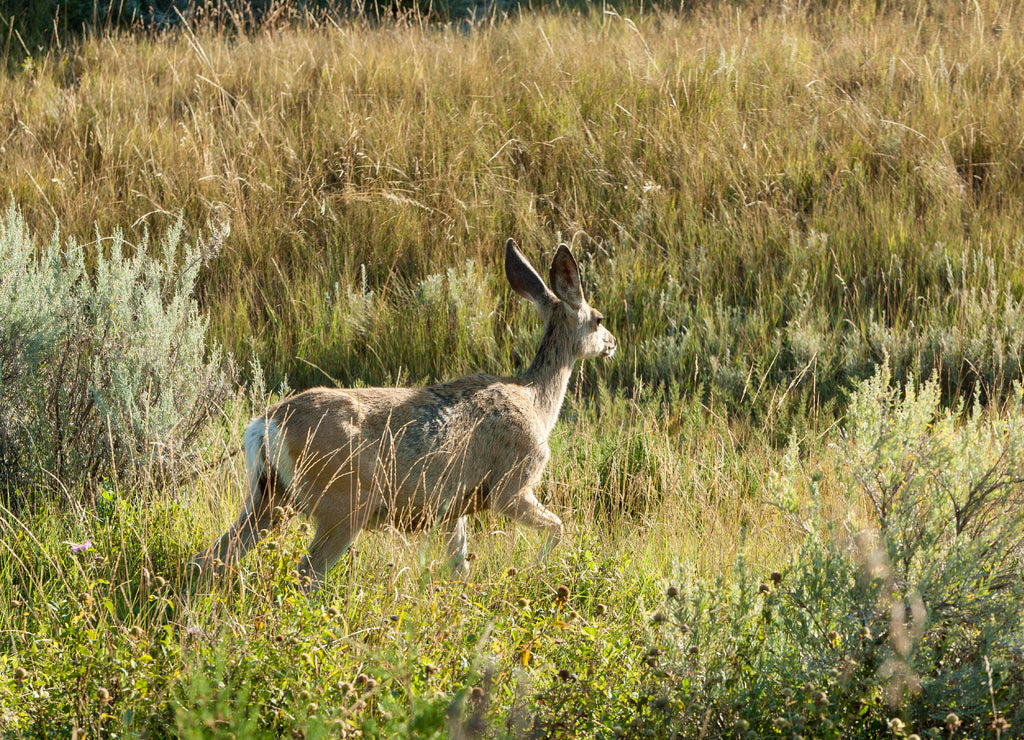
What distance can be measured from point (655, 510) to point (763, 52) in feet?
21.1

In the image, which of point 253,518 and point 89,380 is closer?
point 253,518

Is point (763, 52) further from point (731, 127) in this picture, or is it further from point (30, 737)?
point (30, 737)

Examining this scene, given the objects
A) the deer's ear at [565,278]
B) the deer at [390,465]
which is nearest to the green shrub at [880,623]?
the deer at [390,465]

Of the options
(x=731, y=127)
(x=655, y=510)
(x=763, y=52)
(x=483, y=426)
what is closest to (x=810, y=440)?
(x=655, y=510)

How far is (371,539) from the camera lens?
5.18m

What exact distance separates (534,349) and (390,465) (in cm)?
289

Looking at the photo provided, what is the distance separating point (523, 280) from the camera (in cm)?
621

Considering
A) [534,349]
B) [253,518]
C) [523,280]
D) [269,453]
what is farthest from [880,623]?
[534,349]

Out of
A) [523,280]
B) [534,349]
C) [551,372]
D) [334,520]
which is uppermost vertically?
[523,280]

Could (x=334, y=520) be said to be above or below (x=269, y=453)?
below

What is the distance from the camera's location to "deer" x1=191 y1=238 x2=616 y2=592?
184 inches

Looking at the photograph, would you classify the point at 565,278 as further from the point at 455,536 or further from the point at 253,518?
the point at 253,518

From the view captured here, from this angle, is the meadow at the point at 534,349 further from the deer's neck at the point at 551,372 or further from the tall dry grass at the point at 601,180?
the deer's neck at the point at 551,372

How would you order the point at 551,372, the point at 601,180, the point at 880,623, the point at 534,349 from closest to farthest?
the point at 880,623
the point at 551,372
the point at 534,349
the point at 601,180
